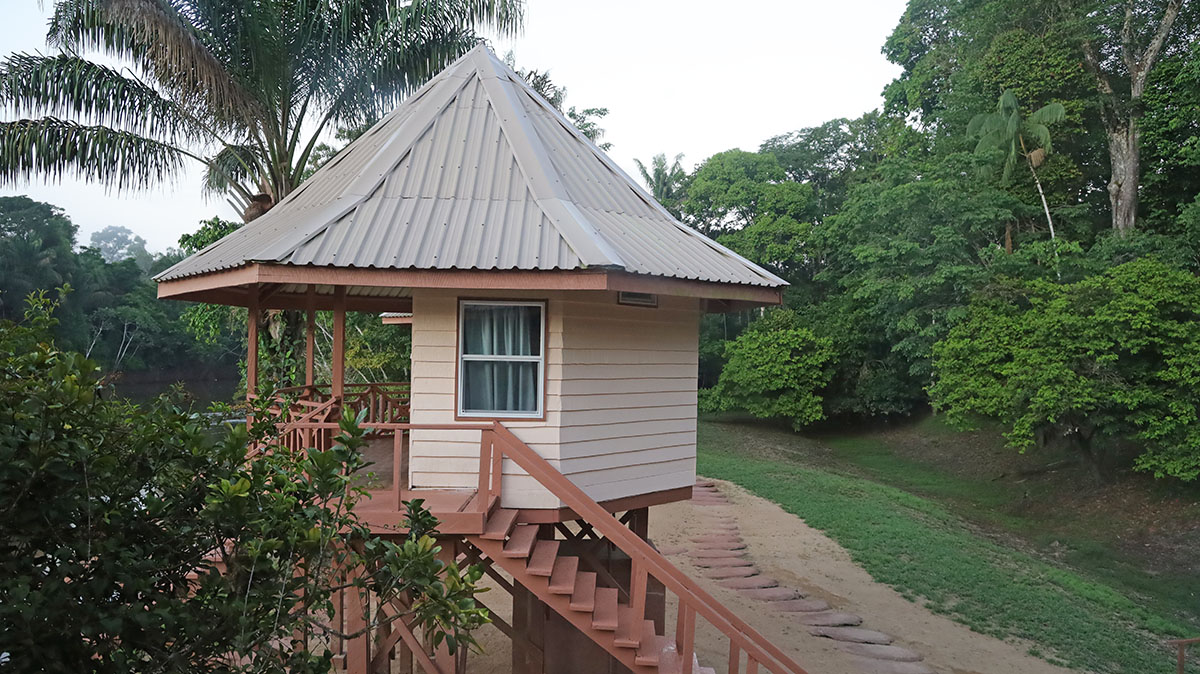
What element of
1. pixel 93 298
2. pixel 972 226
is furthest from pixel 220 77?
pixel 93 298

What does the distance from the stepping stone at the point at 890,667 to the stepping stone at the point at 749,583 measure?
3.03 metres

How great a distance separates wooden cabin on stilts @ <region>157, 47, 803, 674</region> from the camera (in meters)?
6.89

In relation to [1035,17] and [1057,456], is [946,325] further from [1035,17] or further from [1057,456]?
[1035,17]

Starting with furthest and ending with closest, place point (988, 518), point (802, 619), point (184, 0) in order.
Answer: point (988, 518) < point (184, 0) < point (802, 619)

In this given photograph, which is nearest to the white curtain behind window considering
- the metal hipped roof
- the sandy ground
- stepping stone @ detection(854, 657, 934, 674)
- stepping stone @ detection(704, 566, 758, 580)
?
the metal hipped roof

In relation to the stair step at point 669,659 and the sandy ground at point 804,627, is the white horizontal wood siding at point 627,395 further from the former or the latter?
the sandy ground at point 804,627

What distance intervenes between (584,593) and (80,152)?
11948 mm

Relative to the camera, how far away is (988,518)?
2269 cm

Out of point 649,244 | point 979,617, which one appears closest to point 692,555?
point 979,617

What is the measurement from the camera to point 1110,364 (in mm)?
19688

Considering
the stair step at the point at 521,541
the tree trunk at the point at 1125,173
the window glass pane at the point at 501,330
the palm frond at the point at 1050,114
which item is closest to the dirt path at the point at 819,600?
the stair step at the point at 521,541

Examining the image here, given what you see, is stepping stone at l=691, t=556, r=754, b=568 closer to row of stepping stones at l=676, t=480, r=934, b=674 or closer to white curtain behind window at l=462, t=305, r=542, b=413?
row of stepping stones at l=676, t=480, r=934, b=674

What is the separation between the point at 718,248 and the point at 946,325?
21179 millimetres

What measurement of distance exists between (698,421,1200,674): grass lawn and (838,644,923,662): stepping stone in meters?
2.13
